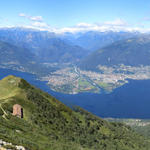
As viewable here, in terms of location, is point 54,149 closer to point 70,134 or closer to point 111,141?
point 70,134

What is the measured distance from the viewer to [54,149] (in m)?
65.4

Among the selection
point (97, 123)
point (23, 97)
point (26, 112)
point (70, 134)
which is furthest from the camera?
point (97, 123)

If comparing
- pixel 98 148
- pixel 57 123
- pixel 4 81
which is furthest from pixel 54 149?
pixel 4 81

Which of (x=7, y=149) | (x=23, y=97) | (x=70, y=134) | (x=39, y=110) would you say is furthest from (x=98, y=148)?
(x=7, y=149)

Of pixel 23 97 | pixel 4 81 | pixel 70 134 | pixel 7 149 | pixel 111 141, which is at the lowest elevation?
pixel 111 141

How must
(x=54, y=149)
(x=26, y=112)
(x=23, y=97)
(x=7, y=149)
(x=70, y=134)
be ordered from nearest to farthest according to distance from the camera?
(x=7, y=149) < (x=54, y=149) < (x=26, y=112) < (x=70, y=134) < (x=23, y=97)

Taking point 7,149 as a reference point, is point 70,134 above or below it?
below

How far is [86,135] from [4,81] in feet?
224

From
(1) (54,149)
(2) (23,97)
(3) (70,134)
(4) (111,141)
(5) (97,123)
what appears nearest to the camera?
(1) (54,149)

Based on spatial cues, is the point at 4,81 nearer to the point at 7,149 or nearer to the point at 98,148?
the point at 98,148

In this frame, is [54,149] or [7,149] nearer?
[7,149]

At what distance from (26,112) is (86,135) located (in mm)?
41637

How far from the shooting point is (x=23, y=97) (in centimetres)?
12106

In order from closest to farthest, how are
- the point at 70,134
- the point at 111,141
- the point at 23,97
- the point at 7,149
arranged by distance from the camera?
the point at 7,149 < the point at 70,134 < the point at 23,97 < the point at 111,141
